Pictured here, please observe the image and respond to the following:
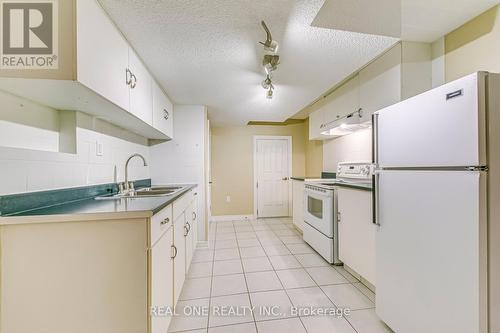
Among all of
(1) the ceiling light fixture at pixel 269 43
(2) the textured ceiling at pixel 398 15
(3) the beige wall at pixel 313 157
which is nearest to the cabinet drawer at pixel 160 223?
(1) the ceiling light fixture at pixel 269 43

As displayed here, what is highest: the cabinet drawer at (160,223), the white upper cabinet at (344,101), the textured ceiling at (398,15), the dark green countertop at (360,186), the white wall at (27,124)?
the textured ceiling at (398,15)

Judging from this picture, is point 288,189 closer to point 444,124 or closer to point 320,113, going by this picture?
point 320,113

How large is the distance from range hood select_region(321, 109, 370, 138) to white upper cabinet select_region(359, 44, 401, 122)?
0.08m

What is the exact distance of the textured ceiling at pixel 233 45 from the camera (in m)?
1.21

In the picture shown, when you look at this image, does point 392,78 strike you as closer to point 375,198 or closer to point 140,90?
point 375,198

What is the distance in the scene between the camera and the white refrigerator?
89cm

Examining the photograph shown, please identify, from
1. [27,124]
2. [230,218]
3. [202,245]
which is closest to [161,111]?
[27,124]

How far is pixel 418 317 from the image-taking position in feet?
3.83

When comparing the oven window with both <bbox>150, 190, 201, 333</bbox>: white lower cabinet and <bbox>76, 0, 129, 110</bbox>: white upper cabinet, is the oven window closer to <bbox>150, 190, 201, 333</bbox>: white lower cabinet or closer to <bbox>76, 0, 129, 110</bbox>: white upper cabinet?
<bbox>150, 190, 201, 333</bbox>: white lower cabinet

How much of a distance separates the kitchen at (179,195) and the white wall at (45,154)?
0.01 m

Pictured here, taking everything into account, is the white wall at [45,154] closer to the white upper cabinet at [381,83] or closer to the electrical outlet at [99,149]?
the electrical outlet at [99,149]

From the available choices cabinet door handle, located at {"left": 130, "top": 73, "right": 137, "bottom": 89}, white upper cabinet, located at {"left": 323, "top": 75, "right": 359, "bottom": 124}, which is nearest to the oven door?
white upper cabinet, located at {"left": 323, "top": 75, "right": 359, "bottom": 124}

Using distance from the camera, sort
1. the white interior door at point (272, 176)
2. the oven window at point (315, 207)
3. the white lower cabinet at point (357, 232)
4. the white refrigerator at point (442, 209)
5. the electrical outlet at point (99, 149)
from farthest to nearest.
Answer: the white interior door at point (272, 176), the oven window at point (315, 207), the white lower cabinet at point (357, 232), the electrical outlet at point (99, 149), the white refrigerator at point (442, 209)

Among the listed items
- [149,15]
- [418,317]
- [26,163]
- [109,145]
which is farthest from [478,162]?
[109,145]
